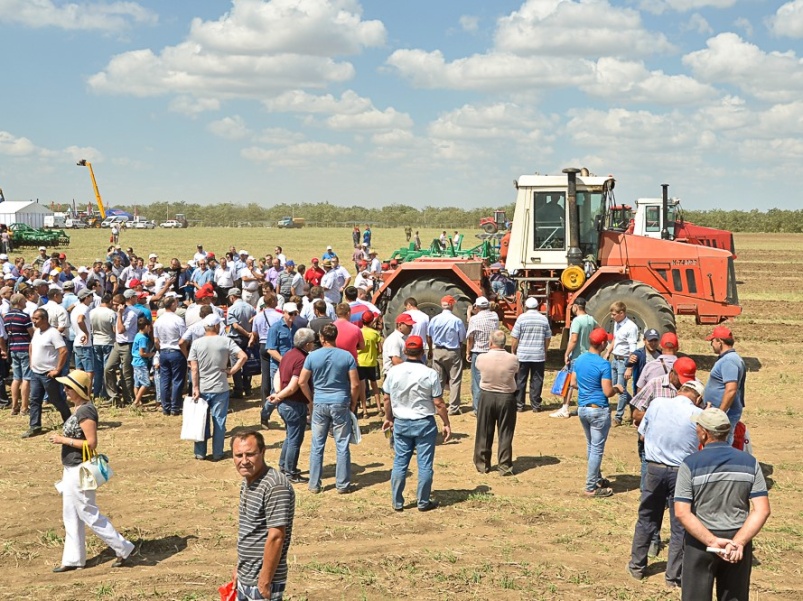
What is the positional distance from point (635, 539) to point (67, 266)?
14019 millimetres

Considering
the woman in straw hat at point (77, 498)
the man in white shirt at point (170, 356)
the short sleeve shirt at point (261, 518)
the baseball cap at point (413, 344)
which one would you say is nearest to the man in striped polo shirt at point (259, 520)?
the short sleeve shirt at point (261, 518)

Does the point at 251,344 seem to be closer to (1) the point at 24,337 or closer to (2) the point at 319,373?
(1) the point at 24,337

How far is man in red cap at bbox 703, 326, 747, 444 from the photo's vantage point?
7711mm

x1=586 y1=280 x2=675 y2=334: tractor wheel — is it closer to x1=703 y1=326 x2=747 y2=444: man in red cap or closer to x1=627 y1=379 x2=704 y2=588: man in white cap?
x1=703 y1=326 x2=747 y2=444: man in red cap

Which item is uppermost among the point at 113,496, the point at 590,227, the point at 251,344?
the point at 590,227

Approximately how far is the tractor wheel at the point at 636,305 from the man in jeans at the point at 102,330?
7.29 m

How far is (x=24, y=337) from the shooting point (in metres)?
11.5

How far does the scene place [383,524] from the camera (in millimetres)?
7762

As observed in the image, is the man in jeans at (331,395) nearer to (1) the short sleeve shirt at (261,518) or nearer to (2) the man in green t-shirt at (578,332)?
(1) the short sleeve shirt at (261,518)

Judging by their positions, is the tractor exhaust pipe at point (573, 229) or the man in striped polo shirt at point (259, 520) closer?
the man in striped polo shirt at point (259, 520)

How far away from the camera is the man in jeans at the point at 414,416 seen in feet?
25.9

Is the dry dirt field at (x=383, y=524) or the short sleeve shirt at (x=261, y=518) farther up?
the short sleeve shirt at (x=261, y=518)

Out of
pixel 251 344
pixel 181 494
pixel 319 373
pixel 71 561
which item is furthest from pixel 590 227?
pixel 71 561

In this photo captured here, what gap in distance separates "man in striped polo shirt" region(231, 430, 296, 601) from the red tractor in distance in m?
9.96
